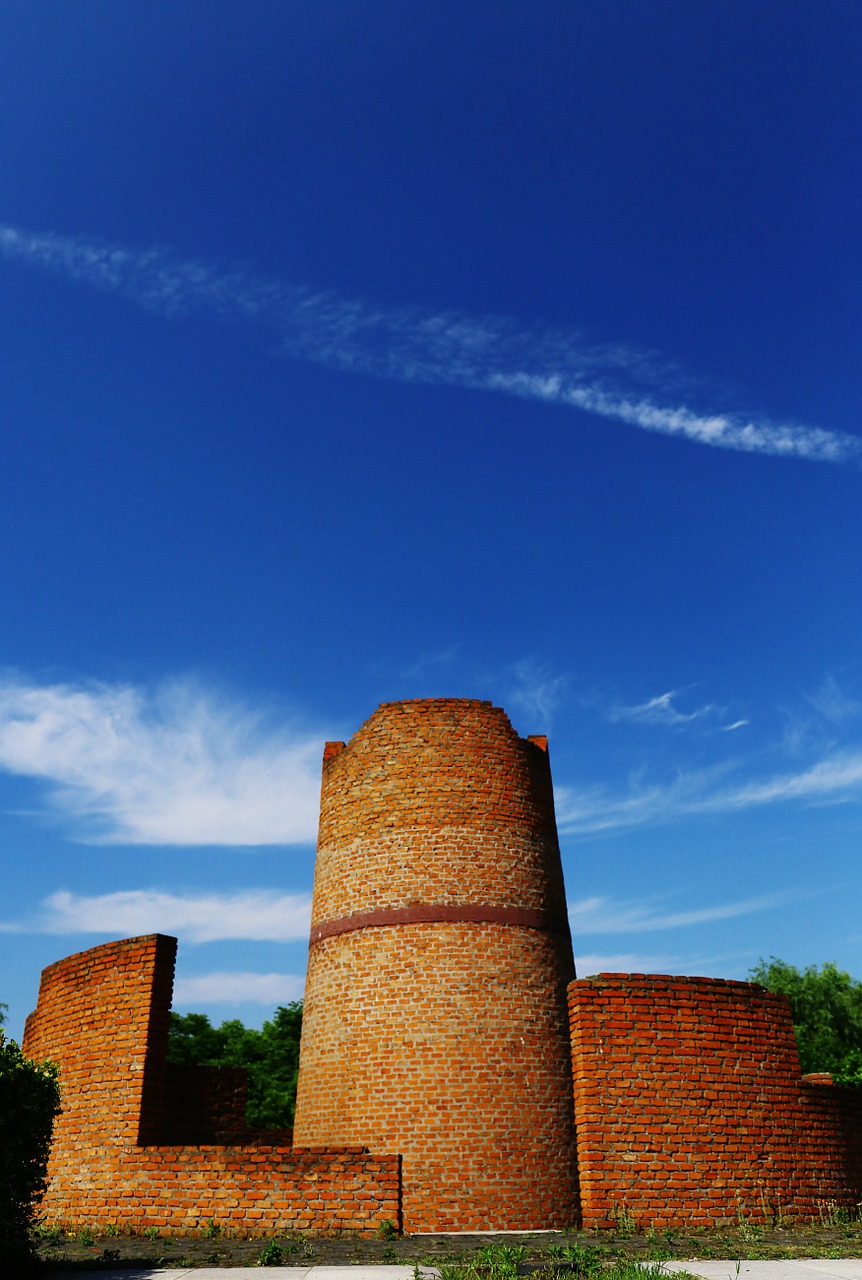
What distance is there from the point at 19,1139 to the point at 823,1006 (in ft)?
128

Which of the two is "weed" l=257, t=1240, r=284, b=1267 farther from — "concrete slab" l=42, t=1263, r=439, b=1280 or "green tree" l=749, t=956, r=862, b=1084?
"green tree" l=749, t=956, r=862, b=1084

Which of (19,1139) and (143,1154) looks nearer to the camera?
(19,1139)

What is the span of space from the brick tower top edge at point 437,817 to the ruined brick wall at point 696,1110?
280 cm

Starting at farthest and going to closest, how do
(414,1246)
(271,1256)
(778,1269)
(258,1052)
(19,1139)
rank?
(258,1052) → (414,1246) → (271,1256) → (19,1139) → (778,1269)

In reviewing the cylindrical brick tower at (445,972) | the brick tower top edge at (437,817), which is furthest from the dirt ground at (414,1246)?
the brick tower top edge at (437,817)

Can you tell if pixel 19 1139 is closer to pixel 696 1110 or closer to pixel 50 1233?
pixel 50 1233

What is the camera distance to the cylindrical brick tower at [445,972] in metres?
10.6

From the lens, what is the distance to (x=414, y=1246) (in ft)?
26.7

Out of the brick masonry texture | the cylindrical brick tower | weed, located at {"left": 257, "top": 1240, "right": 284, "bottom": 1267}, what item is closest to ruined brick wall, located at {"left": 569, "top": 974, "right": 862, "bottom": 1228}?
the brick masonry texture

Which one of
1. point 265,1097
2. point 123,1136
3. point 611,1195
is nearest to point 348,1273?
point 611,1195

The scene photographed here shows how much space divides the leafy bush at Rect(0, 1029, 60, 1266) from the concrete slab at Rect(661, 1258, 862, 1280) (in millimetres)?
5085

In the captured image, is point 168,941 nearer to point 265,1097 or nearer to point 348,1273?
point 348,1273

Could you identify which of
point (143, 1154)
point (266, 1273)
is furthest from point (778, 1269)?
point (143, 1154)

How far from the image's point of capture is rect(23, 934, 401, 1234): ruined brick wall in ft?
29.2
